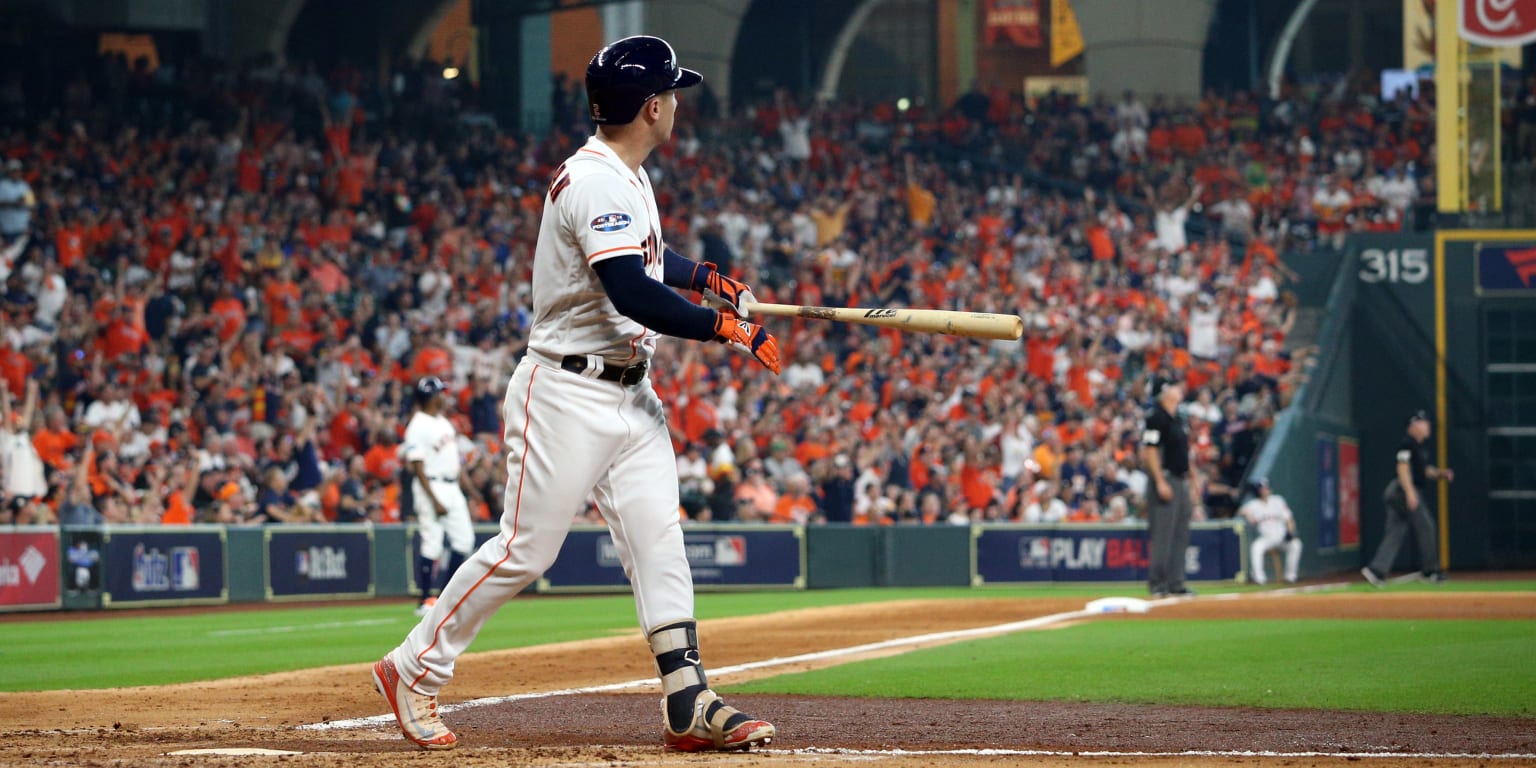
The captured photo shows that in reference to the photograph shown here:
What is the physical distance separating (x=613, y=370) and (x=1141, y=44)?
2944cm

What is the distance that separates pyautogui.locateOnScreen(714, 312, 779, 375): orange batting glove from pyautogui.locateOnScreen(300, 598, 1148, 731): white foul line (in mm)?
2288

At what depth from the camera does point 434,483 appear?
14.9 meters

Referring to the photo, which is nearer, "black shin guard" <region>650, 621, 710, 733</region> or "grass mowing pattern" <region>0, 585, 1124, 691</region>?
"black shin guard" <region>650, 621, 710, 733</region>

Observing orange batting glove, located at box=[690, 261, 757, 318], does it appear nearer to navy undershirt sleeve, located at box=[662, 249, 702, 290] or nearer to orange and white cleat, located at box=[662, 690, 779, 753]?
navy undershirt sleeve, located at box=[662, 249, 702, 290]

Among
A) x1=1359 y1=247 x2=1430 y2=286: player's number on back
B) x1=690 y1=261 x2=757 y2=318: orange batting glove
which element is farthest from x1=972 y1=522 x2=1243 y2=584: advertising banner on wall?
x1=690 y1=261 x2=757 y2=318: orange batting glove

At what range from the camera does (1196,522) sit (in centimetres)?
2078

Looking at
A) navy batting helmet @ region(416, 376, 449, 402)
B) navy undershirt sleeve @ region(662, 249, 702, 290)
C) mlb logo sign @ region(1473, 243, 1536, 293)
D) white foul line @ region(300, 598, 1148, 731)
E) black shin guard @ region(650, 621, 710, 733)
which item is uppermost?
mlb logo sign @ region(1473, 243, 1536, 293)

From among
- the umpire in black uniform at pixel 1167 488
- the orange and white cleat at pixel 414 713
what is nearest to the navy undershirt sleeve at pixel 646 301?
the orange and white cleat at pixel 414 713

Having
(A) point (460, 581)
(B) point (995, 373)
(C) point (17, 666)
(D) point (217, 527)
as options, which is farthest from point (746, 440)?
(A) point (460, 581)

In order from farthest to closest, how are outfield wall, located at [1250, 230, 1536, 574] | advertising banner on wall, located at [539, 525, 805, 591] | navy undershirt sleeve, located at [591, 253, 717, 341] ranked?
outfield wall, located at [1250, 230, 1536, 574] < advertising banner on wall, located at [539, 525, 805, 591] < navy undershirt sleeve, located at [591, 253, 717, 341]

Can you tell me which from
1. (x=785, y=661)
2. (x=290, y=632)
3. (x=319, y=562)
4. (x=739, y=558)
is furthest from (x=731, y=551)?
(x=785, y=661)

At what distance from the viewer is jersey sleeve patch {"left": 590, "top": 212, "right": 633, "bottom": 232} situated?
5457 mm

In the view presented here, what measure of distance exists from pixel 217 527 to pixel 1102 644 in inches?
399

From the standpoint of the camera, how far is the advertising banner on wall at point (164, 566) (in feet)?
56.4
